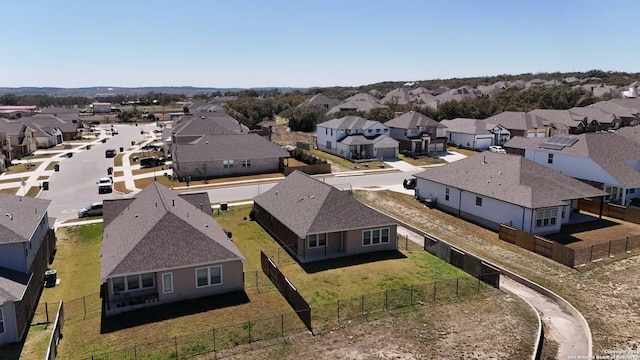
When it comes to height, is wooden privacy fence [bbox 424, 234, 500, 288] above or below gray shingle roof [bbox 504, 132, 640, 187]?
below

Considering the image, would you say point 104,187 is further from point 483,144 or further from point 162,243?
point 483,144

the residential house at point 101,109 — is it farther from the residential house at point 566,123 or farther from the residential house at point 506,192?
the residential house at point 506,192

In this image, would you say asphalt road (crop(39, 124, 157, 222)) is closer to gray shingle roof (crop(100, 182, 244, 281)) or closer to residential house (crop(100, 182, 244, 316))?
gray shingle roof (crop(100, 182, 244, 281))

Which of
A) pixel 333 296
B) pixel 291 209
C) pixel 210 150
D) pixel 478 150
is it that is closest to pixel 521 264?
pixel 333 296

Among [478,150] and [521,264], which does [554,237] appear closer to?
[521,264]

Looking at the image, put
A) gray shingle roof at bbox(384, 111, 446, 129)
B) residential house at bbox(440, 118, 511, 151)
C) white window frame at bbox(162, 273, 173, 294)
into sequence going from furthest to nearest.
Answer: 1. residential house at bbox(440, 118, 511, 151)
2. gray shingle roof at bbox(384, 111, 446, 129)
3. white window frame at bbox(162, 273, 173, 294)

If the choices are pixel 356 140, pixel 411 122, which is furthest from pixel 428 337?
pixel 411 122

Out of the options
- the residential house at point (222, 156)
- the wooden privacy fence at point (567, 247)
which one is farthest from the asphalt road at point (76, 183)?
the wooden privacy fence at point (567, 247)

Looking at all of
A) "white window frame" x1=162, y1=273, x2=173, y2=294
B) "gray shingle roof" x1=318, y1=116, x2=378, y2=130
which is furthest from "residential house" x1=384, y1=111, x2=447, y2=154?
"white window frame" x1=162, y1=273, x2=173, y2=294
